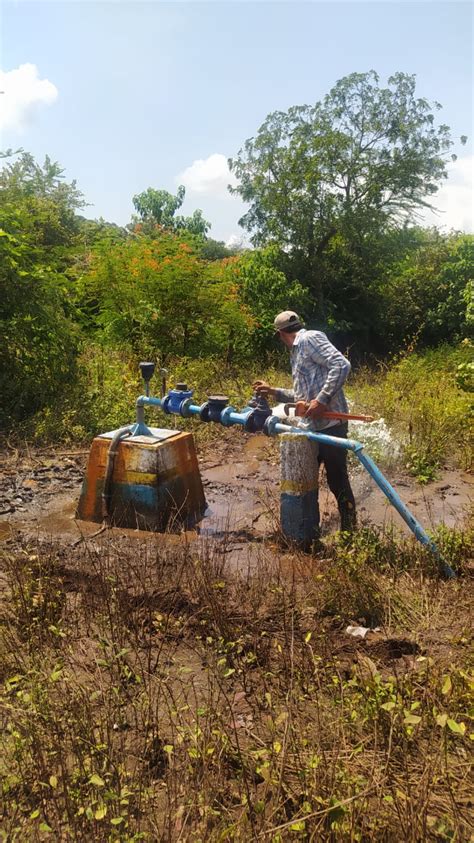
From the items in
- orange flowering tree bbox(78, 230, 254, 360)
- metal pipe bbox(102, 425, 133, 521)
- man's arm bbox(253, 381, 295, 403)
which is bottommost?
metal pipe bbox(102, 425, 133, 521)

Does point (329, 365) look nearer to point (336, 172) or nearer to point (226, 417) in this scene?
point (226, 417)

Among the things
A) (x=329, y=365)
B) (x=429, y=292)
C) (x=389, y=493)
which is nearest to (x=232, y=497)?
(x=329, y=365)

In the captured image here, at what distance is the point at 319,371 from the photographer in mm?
4332

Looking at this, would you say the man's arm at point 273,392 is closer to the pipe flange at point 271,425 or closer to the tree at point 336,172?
the pipe flange at point 271,425

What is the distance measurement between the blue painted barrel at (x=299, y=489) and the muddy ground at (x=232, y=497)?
25 centimetres

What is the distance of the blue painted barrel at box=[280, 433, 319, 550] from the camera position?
13.9 ft

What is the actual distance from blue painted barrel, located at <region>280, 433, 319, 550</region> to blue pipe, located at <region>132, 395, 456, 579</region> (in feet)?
0.30

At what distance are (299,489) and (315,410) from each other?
21.2 inches

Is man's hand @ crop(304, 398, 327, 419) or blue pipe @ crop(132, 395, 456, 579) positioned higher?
man's hand @ crop(304, 398, 327, 419)

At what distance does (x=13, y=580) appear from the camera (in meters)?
3.52

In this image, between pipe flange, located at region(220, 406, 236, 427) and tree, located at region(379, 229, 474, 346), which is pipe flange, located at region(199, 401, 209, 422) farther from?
tree, located at region(379, 229, 474, 346)

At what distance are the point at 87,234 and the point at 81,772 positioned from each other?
19353 millimetres

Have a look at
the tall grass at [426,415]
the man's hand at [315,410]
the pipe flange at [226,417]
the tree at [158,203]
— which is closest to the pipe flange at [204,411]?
the pipe flange at [226,417]

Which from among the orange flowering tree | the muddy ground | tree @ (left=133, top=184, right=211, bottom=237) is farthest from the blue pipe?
tree @ (left=133, top=184, right=211, bottom=237)
